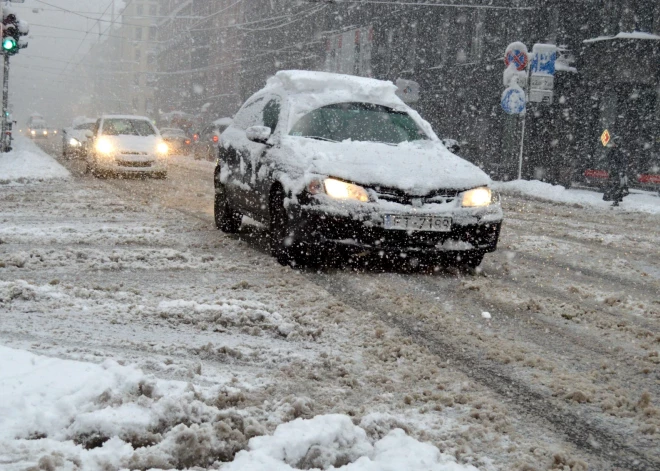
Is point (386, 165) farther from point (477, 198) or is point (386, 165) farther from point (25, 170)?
point (25, 170)

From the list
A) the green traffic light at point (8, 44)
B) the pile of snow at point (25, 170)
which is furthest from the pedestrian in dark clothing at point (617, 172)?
the green traffic light at point (8, 44)

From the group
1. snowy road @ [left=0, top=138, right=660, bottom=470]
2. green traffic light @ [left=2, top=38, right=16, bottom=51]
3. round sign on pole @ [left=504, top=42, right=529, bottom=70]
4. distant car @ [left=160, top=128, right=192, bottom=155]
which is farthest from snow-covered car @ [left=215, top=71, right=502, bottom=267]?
distant car @ [left=160, top=128, right=192, bottom=155]

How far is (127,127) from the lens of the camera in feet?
63.7

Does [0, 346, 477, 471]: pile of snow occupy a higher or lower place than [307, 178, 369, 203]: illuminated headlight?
lower

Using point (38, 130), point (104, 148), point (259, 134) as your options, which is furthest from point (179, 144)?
point (259, 134)

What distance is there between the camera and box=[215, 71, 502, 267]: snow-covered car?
659 centimetres

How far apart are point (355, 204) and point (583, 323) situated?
2056 millimetres

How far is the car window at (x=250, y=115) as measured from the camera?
28.9 feet

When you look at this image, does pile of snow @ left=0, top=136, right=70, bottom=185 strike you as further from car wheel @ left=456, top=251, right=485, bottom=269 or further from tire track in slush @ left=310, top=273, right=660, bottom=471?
tire track in slush @ left=310, top=273, right=660, bottom=471

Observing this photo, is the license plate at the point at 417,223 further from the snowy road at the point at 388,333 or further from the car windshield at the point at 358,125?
the car windshield at the point at 358,125

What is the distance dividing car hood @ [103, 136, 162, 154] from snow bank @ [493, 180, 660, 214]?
780 cm

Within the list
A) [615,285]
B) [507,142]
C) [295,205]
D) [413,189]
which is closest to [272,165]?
[295,205]

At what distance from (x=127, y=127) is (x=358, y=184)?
14.0 m

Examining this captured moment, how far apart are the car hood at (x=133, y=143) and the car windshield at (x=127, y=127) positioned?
1.24 feet
